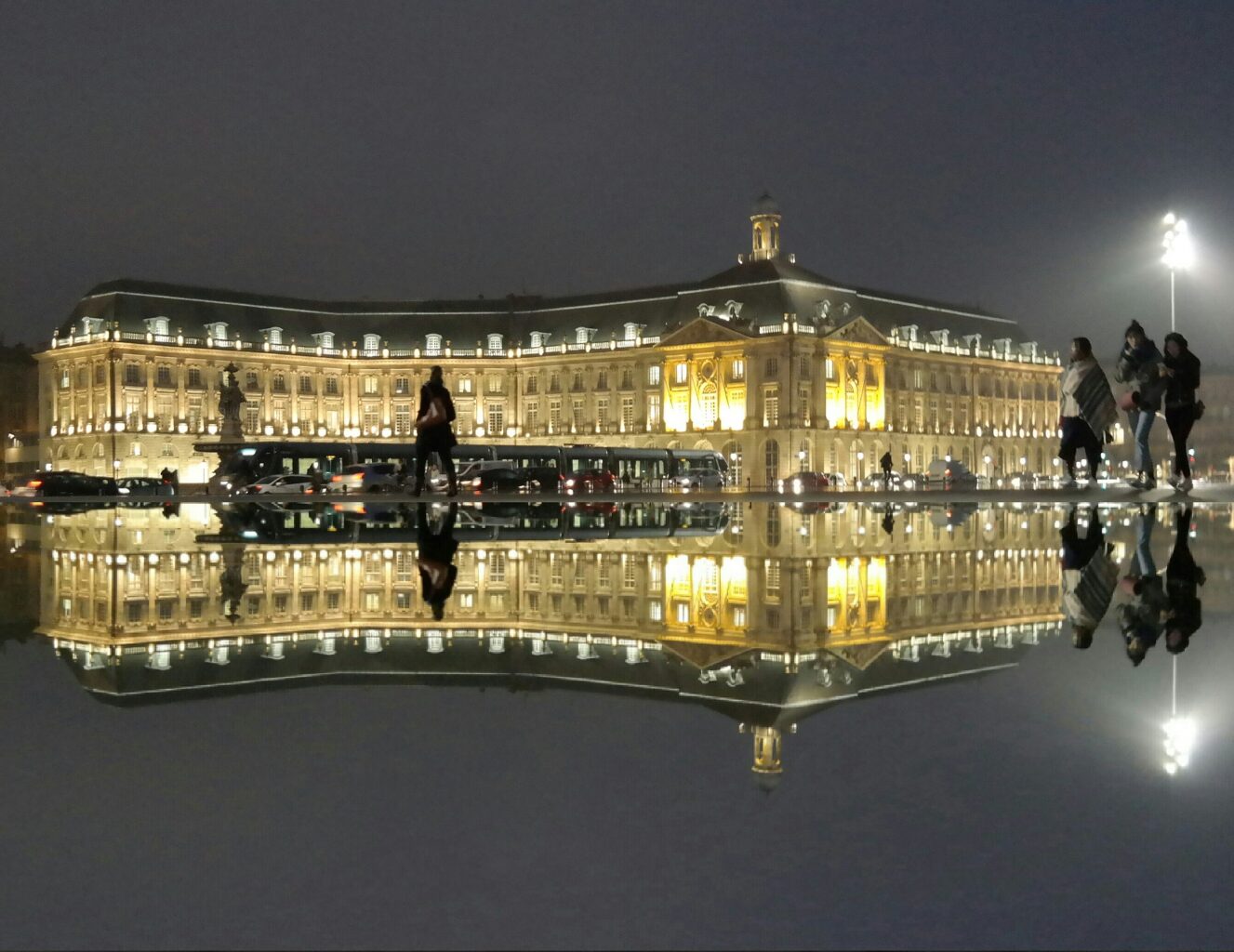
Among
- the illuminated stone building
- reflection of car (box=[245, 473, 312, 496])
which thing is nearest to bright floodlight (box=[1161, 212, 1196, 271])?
reflection of car (box=[245, 473, 312, 496])

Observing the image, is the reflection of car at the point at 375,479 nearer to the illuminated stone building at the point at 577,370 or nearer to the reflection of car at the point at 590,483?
the reflection of car at the point at 590,483

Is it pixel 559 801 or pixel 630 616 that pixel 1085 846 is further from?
pixel 630 616

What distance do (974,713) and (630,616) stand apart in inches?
108

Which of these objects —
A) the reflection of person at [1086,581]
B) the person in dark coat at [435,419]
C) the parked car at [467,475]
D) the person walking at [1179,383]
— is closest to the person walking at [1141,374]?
the person walking at [1179,383]

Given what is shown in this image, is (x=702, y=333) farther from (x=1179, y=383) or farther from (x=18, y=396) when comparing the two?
(x=1179, y=383)

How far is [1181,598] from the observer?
21.8 ft

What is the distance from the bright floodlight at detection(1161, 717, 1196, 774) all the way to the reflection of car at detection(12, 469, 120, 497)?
5532 centimetres

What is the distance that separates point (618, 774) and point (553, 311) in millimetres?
104775

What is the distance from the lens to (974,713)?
3512 mm

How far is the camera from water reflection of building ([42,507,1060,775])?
13.6 feet

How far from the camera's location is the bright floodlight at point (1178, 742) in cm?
287

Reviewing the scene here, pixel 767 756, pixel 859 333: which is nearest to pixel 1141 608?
pixel 767 756

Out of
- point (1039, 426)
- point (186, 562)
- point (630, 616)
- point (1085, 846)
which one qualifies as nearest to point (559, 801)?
point (1085, 846)

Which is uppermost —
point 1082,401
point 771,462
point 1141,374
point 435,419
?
point 771,462
